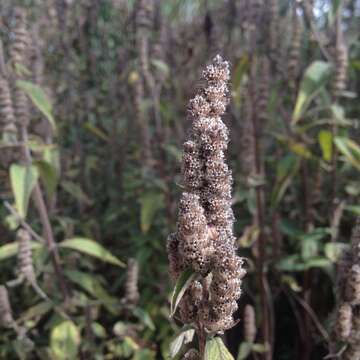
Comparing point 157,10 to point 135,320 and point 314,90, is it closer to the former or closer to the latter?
point 314,90

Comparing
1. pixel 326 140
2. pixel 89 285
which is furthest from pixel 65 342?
pixel 326 140

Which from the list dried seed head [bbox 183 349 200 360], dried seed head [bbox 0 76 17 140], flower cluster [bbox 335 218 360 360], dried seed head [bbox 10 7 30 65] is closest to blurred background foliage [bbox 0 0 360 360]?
dried seed head [bbox 0 76 17 140]

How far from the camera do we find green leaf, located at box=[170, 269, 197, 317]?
1241 mm

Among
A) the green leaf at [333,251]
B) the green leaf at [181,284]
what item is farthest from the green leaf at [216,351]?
the green leaf at [333,251]

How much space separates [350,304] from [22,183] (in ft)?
5.43

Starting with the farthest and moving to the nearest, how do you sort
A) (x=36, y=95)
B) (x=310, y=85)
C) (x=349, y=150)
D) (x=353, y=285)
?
(x=349, y=150), (x=310, y=85), (x=36, y=95), (x=353, y=285)

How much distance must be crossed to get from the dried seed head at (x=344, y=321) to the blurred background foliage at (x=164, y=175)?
2.13 feet

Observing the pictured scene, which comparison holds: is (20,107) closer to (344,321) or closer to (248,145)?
(248,145)

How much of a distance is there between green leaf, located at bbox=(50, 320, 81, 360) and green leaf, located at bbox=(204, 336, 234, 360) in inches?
62.5

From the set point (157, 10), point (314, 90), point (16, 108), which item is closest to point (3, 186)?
point (16, 108)

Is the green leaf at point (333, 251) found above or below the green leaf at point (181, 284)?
below

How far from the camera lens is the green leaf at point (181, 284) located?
124 centimetres

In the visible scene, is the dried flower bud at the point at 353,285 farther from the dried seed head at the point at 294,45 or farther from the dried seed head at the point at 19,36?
the dried seed head at the point at 19,36

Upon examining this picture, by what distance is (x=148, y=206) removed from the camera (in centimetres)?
335
